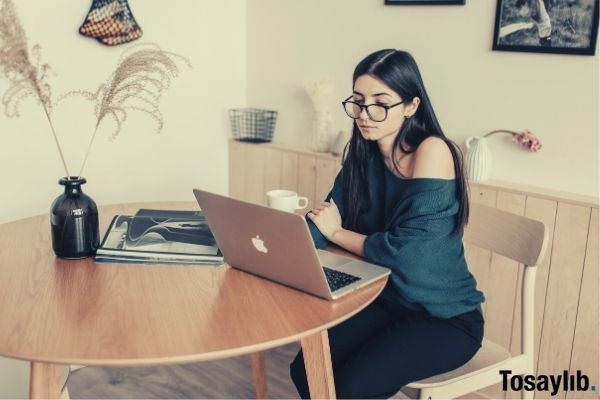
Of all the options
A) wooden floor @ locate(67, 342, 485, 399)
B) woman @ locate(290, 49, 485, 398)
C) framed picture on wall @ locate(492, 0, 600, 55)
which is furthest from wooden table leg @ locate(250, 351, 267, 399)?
framed picture on wall @ locate(492, 0, 600, 55)

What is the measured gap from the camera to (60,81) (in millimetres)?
2266

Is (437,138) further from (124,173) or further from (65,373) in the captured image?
(124,173)

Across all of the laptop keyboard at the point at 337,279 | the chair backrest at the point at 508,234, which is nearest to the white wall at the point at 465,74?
the chair backrest at the point at 508,234

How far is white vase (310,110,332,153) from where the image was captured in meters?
2.62

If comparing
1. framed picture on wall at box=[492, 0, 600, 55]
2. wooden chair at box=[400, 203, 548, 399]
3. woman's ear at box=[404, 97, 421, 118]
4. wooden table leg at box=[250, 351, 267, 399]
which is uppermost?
framed picture on wall at box=[492, 0, 600, 55]

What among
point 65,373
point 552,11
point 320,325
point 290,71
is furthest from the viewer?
point 290,71

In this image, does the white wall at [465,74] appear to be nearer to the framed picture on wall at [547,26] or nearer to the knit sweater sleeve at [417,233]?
the framed picture on wall at [547,26]

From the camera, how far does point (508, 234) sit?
1672mm

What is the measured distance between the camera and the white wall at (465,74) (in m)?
1.99

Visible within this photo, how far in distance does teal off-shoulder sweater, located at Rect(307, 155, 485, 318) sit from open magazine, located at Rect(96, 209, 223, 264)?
1.04ft

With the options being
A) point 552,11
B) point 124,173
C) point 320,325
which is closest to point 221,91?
point 124,173

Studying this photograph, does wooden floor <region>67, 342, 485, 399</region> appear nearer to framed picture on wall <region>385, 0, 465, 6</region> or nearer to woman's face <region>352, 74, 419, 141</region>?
woman's face <region>352, 74, 419, 141</region>

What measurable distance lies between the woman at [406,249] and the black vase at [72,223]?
0.58 m

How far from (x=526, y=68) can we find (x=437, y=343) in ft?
3.51
